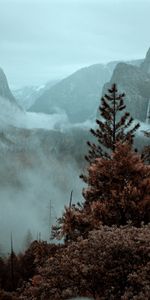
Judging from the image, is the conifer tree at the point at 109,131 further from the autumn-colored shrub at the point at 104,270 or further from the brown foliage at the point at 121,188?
the autumn-colored shrub at the point at 104,270

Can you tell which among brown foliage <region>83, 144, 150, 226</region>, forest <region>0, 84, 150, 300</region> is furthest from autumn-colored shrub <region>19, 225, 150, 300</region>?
brown foliage <region>83, 144, 150, 226</region>

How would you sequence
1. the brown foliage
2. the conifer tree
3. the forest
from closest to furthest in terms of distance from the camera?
the forest
the brown foliage
the conifer tree

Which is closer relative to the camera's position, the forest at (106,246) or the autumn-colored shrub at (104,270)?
the autumn-colored shrub at (104,270)

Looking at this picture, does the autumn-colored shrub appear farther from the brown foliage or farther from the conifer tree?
the conifer tree

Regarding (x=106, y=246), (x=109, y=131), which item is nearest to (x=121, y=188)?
(x=109, y=131)

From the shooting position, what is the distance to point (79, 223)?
21578mm

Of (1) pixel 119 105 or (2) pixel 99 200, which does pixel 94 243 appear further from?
(1) pixel 119 105

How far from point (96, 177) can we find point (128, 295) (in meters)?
11.6

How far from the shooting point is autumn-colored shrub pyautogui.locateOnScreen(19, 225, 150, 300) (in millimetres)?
12336

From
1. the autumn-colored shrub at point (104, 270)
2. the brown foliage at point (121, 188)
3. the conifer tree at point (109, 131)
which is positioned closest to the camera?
the autumn-colored shrub at point (104, 270)

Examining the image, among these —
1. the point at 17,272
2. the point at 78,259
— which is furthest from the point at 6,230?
the point at 78,259

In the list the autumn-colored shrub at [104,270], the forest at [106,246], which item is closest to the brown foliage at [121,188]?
the forest at [106,246]

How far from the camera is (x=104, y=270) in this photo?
12703mm

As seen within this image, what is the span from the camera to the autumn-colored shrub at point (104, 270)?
12336 millimetres
